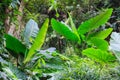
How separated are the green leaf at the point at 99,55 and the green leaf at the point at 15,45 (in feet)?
2.81

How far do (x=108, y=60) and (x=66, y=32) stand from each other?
1164mm

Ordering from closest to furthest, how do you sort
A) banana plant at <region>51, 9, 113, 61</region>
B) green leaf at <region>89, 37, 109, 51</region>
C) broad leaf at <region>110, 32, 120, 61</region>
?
broad leaf at <region>110, 32, 120, 61</region> → green leaf at <region>89, 37, 109, 51</region> → banana plant at <region>51, 9, 113, 61</region>

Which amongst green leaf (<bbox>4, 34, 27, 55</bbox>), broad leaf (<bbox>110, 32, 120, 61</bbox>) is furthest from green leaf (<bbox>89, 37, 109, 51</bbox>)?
green leaf (<bbox>4, 34, 27, 55</bbox>)

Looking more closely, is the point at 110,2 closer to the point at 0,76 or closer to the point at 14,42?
the point at 14,42

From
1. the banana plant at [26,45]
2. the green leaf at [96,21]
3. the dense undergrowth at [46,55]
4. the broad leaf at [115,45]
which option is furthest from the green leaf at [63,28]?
the broad leaf at [115,45]

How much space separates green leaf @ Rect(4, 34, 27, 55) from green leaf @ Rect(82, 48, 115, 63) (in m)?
0.86

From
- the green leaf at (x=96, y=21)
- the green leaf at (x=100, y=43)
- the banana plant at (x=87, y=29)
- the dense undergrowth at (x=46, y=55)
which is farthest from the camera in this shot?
the green leaf at (x=96, y=21)

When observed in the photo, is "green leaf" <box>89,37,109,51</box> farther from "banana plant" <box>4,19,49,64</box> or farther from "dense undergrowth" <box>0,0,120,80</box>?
"banana plant" <box>4,19,49,64</box>

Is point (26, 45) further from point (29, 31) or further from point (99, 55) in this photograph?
point (99, 55)

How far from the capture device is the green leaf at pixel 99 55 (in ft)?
10.1

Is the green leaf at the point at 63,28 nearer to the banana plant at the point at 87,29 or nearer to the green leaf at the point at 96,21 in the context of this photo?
the banana plant at the point at 87,29

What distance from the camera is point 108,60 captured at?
3174 millimetres

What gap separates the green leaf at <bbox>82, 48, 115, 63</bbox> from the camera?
3.07 meters

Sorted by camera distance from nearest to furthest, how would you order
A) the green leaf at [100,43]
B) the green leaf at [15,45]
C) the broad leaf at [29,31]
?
the green leaf at [15,45], the broad leaf at [29,31], the green leaf at [100,43]
